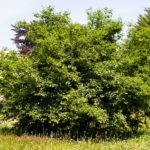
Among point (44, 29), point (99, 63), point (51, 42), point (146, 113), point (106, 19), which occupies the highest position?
point (106, 19)

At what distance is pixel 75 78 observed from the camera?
895 centimetres

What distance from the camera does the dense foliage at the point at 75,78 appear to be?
29.4 ft

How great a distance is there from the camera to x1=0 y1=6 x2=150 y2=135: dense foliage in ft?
29.4

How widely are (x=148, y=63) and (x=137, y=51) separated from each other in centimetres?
98

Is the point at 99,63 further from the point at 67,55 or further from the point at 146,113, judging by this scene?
the point at 146,113

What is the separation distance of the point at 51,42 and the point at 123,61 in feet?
13.2

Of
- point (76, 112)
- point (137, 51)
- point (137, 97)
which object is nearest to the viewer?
point (76, 112)

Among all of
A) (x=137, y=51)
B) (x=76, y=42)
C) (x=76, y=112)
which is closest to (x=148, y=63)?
(x=137, y=51)

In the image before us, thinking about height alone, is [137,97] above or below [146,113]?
above

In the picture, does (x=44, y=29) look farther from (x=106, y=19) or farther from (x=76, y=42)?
(x=106, y=19)

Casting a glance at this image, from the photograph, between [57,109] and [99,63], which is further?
[99,63]

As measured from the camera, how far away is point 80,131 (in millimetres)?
10750

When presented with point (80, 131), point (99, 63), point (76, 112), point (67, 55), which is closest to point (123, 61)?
point (99, 63)

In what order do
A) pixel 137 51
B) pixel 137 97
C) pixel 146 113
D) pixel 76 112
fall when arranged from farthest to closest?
pixel 146 113 < pixel 137 51 < pixel 137 97 < pixel 76 112
